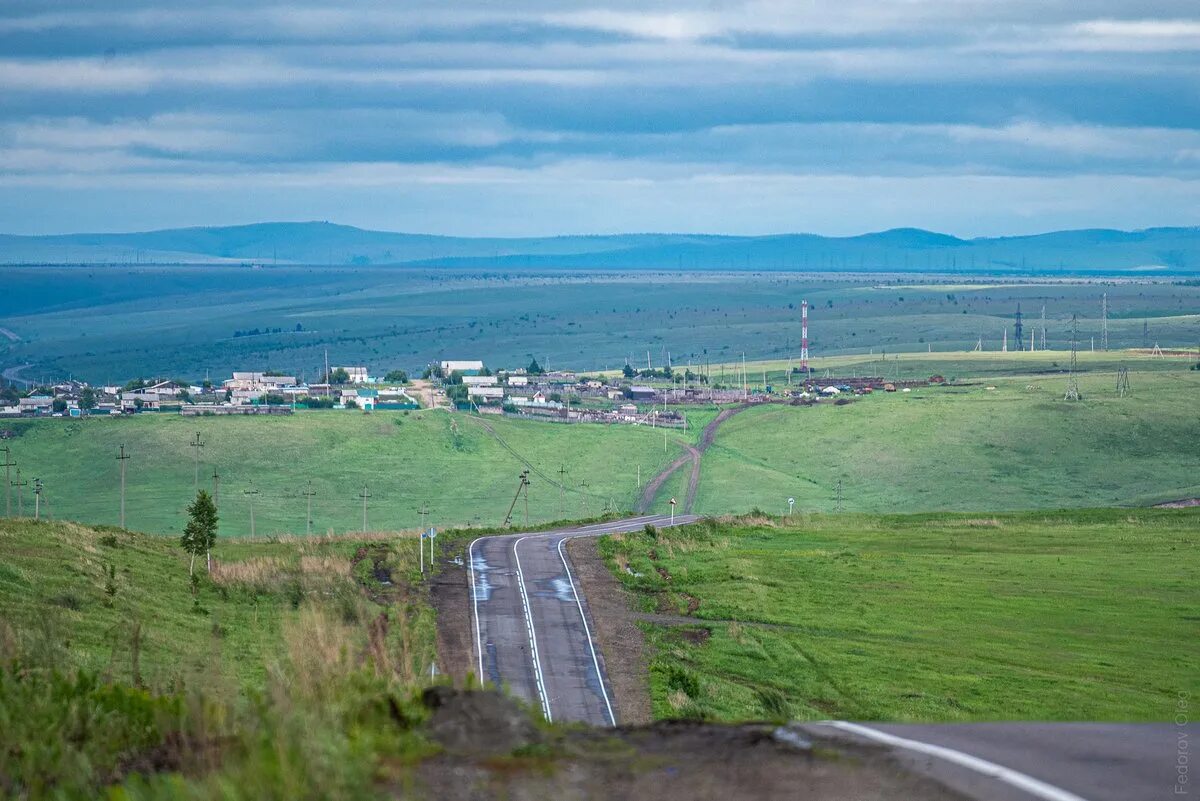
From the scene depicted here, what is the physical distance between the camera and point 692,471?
10194cm

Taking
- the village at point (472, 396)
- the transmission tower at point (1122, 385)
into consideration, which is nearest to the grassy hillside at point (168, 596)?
the village at point (472, 396)

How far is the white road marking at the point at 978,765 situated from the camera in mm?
8758

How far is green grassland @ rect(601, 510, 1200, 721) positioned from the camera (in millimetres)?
26047

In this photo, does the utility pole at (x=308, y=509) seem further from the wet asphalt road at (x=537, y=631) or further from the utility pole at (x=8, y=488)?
the wet asphalt road at (x=537, y=631)

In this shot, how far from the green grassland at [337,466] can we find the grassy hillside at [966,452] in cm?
779

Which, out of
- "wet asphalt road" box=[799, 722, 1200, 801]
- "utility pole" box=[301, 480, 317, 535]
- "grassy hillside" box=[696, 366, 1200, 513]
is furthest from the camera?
"grassy hillside" box=[696, 366, 1200, 513]

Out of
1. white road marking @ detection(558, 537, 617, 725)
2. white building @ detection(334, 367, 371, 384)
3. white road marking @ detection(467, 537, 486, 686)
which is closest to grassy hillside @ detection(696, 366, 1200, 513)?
white road marking @ detection(467, 537, 486, 686)

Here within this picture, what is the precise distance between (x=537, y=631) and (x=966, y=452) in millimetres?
75149

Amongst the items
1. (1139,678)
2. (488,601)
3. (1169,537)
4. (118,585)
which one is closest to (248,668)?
(118,585)

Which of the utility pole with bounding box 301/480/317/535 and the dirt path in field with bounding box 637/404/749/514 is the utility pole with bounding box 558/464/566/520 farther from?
the utility pole with bounding box 301/480/317/535

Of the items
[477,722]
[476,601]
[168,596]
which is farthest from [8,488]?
[477,722]

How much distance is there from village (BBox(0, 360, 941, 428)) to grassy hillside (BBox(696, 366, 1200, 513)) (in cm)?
1066

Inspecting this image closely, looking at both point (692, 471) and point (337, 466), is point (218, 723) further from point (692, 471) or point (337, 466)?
point (337, 466)

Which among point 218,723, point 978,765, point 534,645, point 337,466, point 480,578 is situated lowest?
point 337,466
